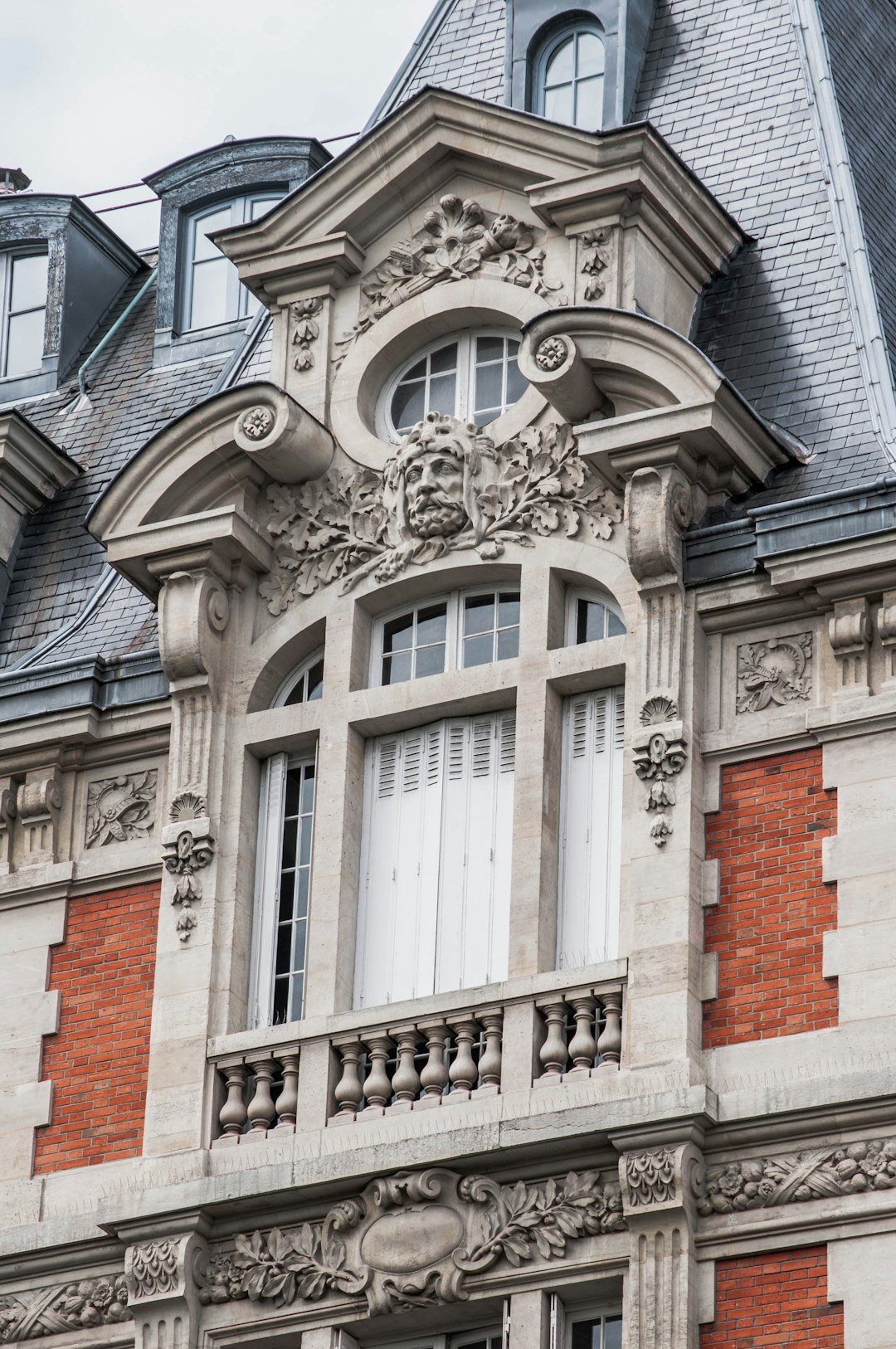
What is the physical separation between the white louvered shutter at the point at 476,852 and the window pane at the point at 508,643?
0.39 m

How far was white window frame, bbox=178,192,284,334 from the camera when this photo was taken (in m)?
27.7

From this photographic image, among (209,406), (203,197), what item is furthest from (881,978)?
(203,197)

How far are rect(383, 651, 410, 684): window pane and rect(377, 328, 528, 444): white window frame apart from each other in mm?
1505

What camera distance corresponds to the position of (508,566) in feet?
73.8

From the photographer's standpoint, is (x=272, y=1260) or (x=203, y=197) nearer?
(x=272, y=1260)

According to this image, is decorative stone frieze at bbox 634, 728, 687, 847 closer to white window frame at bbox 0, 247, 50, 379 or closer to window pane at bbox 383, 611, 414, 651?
window pane at bbox 383, 611, 414, 651

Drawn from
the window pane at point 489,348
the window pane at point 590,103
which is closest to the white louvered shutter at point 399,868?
the window pane at point 489,348

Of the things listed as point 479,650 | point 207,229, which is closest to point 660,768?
point 479,650

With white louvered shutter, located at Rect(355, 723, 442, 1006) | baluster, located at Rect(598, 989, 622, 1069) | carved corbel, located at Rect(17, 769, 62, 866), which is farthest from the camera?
carved corbel, located at Rect(17, 769, 62, 866)

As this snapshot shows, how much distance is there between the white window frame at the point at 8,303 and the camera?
28.5m

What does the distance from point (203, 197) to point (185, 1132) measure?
32.0 feet

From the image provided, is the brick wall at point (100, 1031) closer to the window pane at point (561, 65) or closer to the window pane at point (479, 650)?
the window pane at point (479, 650)

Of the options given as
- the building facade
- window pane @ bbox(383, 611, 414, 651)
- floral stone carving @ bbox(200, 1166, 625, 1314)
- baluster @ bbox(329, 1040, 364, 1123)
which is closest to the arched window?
the building facade

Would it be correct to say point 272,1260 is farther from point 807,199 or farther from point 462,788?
point 807,199
